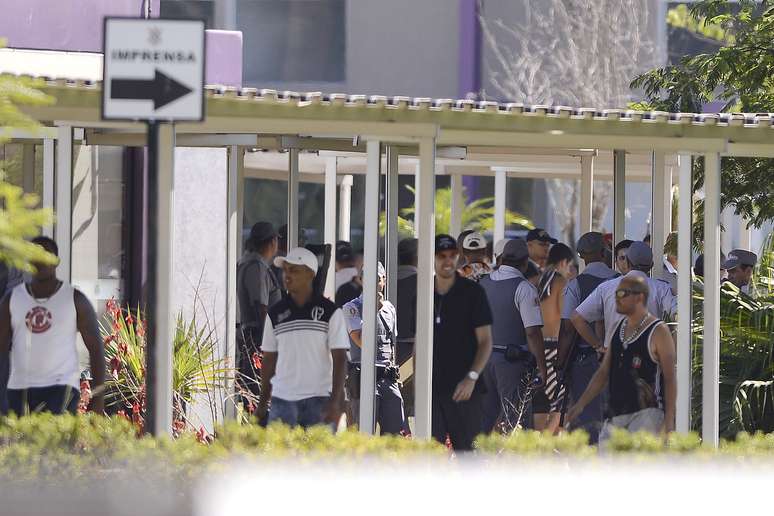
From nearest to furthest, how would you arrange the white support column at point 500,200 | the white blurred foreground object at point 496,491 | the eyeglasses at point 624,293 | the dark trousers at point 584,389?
1. the white blurred foreground object at point 496,491
2. the eyeglasses at point 624,293
3. the dark trousers at point 584,389
4. the white support column at point 500,200

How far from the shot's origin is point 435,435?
411 inches

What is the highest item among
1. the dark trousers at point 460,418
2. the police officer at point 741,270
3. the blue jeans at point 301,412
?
the police officer at point 741,270

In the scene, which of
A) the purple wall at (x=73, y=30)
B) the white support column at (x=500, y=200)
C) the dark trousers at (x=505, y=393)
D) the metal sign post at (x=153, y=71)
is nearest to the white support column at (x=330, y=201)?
the purple wall at (x=73, y=30)

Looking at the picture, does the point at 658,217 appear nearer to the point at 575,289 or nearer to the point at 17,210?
the point at 575,289

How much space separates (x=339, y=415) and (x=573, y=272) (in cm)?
434

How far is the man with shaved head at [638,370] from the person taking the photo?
9516mm

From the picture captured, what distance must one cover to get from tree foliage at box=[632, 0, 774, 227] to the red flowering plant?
15.1ft

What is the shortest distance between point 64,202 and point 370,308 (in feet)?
6.28

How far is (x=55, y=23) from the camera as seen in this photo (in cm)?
1319

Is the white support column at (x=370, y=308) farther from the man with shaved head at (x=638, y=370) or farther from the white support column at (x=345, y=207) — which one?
the white support column at (x=345, y=207)

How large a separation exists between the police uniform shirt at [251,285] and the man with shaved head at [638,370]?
3516 millimetres

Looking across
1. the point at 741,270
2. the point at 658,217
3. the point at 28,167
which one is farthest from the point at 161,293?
the point at 741,270

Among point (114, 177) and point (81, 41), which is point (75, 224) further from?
point (81, 41)

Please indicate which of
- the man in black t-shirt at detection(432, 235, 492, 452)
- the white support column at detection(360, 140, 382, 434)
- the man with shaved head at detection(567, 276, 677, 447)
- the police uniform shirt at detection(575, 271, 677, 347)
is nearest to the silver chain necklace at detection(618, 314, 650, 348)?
the man with shaved head at detection(567, 276, 677, 447)
